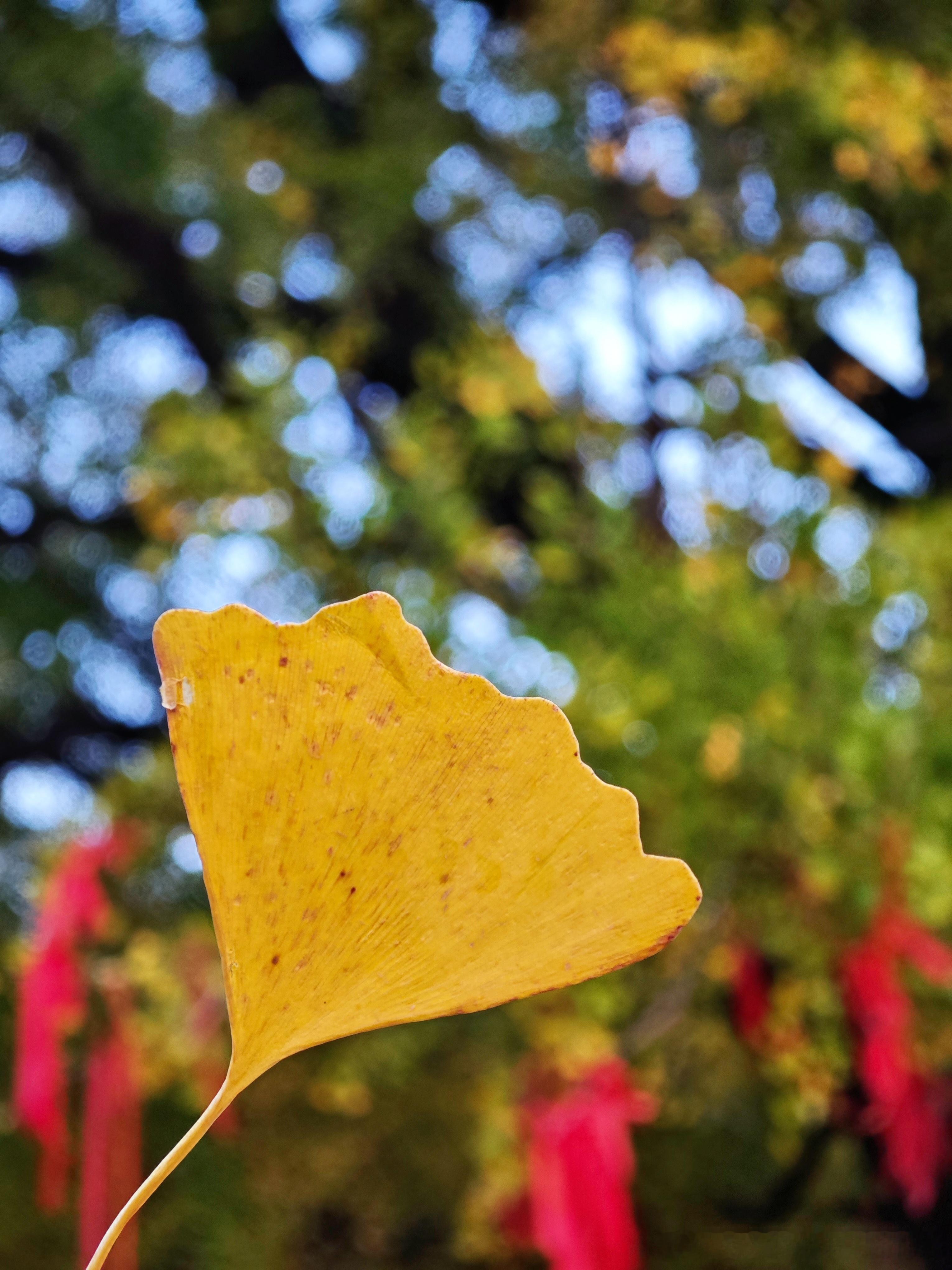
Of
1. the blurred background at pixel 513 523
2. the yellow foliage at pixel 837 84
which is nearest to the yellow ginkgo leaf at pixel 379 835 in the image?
the blurred background at pixel 513 523

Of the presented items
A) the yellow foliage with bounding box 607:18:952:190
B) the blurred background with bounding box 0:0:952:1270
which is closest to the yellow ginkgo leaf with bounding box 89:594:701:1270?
the blurred background with bounding box 0:0:952:1270

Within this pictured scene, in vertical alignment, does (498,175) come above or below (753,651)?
below

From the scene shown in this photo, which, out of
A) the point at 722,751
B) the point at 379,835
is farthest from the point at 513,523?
the point at 379,835

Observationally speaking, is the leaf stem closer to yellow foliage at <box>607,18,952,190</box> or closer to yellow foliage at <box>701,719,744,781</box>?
yellow foliage at <box>701,719,744,781</box>

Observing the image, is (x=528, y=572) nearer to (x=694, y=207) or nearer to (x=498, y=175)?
(x=694, y=207)

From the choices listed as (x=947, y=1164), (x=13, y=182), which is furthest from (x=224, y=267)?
(x=947, y=1164)

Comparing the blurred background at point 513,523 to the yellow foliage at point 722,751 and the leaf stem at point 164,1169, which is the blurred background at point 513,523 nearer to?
the yellow foliage at point 722,751
